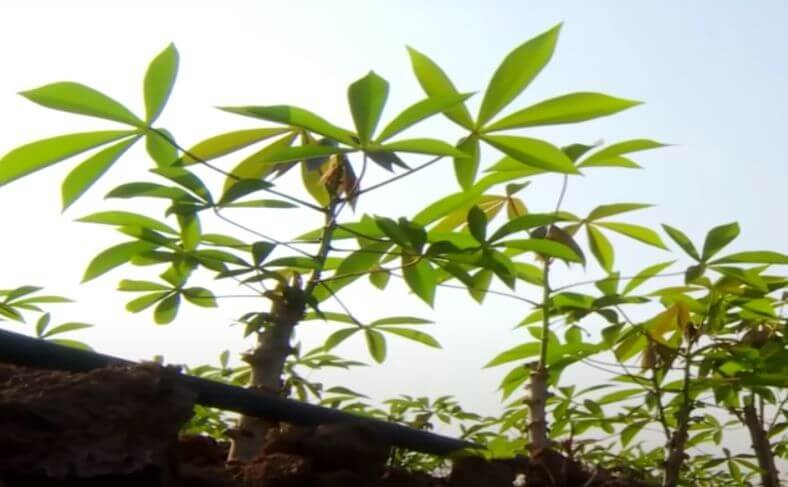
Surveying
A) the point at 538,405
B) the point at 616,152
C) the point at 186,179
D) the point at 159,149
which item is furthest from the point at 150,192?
the point at 616,152

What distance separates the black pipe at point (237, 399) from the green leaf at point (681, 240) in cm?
60

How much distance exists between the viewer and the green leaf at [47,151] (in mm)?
750

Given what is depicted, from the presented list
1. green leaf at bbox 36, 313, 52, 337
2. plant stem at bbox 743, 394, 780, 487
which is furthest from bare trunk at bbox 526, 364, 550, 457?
green leaf at bbox 36, 313, 52, 337

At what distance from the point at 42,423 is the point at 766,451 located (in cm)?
139

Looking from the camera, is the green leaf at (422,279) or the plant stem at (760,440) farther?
the plant stem at (760,440)

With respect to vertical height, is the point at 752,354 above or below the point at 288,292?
above

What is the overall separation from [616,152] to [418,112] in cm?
40

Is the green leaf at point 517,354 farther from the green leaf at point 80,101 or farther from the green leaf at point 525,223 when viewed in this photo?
the green leaf at point 80,101

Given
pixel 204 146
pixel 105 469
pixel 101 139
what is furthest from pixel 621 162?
pixel 105 469

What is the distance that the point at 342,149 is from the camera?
27.9 inches

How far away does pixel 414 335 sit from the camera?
114cm

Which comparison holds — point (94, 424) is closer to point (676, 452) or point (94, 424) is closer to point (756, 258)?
point (676, 452)

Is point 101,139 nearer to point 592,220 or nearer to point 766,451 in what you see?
point 592,220

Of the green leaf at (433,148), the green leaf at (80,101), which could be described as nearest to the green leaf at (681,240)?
the green leaf at (433,148)
